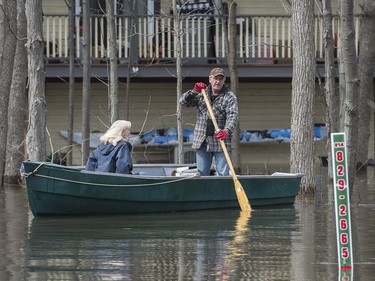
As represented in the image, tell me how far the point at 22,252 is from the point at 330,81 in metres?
10.7

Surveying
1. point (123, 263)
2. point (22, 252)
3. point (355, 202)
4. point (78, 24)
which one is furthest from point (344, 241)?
point (78, 24)

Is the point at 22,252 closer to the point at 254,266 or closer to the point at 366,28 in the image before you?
the point at 254,266

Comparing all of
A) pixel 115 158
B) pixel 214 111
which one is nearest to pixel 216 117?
pixel 214 111

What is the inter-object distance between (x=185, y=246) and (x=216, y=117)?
4.45m

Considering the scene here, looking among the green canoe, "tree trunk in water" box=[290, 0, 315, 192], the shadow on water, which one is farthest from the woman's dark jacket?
"tree trunk in water" box=[290, 0, 315, 192]

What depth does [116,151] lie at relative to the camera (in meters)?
14.7

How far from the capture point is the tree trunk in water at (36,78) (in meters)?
16.7

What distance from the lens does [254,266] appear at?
10367 millimetres

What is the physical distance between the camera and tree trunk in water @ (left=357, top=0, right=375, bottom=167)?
25.1 meters

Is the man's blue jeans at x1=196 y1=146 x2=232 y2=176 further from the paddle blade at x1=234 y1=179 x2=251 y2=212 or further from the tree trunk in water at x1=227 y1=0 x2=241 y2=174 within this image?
the tree trunk in water at x1=227 y1=0 x2=241 y2=174

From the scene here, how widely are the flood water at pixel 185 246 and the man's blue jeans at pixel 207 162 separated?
31.3 inches

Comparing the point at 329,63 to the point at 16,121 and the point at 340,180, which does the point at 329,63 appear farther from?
the point at 340,180

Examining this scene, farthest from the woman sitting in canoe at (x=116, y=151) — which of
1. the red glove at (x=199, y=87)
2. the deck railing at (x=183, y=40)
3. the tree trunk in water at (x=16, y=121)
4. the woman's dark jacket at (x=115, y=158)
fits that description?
the deck railing at (x=183, y=40)

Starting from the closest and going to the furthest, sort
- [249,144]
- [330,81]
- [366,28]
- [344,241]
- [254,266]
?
[344,241], [254,266], [330,81], [366,28], [249,144]
